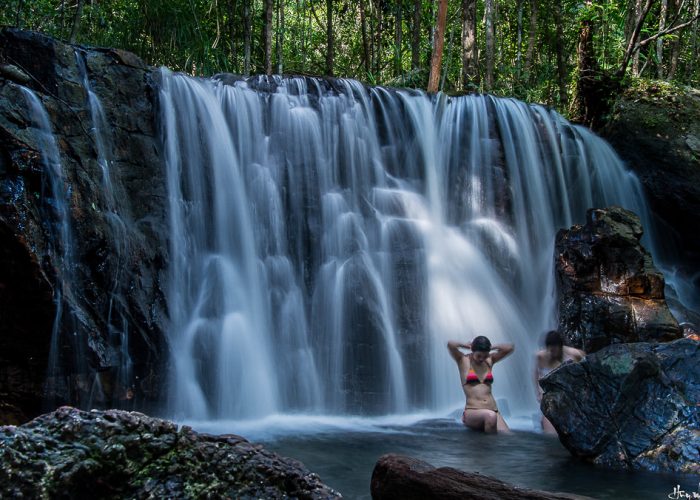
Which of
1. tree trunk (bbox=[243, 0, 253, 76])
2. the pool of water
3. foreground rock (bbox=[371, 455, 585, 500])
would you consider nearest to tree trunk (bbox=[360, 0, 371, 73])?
tree trunk (bbox=[243, 0, 253, 76])

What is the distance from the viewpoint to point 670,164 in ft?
43.1

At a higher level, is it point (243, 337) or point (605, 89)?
point (605, 89)

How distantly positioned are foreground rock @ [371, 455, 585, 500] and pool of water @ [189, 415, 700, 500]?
99 centimetres

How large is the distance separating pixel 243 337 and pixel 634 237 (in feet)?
18.2

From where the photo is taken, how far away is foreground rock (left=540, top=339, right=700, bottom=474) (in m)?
5.78

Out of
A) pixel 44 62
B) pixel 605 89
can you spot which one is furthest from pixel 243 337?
pixel 605 89

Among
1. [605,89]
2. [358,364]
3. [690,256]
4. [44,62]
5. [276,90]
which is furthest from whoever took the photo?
[605,89]

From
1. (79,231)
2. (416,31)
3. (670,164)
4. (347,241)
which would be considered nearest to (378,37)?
(416,31)

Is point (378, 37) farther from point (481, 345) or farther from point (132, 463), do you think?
point (132, 463)

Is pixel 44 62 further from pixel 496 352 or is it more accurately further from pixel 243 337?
pixel 496 352

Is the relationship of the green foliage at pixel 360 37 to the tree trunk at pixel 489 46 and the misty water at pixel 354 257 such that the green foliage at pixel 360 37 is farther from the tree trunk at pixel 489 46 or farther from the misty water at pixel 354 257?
the misty water at pixel 354 257

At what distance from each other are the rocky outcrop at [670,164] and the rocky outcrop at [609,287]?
10.3 feet

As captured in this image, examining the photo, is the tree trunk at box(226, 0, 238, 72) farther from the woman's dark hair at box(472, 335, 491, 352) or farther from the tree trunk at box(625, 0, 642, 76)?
the woman's dark hair at box(472, 335, 491, 352)

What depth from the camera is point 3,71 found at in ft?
25.6
